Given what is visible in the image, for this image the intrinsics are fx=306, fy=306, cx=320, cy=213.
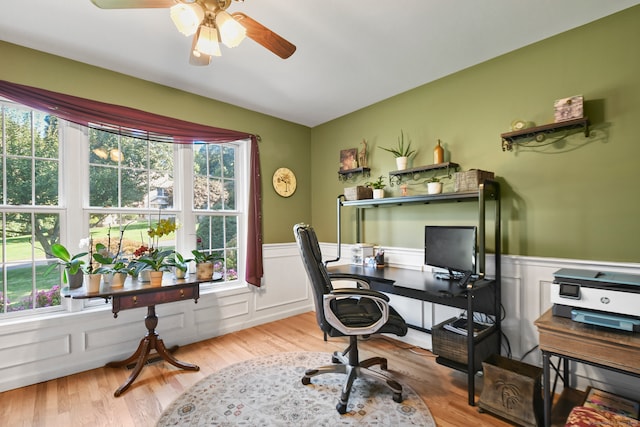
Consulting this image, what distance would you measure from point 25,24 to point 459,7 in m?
2.94

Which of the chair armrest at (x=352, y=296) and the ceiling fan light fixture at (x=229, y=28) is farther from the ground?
the ceiling fan light fixture at (x=229, y=28)

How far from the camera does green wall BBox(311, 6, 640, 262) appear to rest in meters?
2.00

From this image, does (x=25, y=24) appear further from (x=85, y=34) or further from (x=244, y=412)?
(x=244, y=412)

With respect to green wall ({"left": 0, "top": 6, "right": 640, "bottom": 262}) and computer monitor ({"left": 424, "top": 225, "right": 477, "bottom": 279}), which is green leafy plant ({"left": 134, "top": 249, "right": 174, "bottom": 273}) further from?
computer monitor ({"left": 424, "top": 225, "right": 477, "bottom": 279})

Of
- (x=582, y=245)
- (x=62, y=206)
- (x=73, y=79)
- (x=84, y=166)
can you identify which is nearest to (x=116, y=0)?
(x=73, y=79)

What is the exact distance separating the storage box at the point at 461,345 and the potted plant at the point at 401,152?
156cm

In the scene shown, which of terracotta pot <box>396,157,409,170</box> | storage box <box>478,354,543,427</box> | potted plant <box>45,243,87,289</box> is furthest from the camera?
terracotta pot <box>396,157,409,170</box>

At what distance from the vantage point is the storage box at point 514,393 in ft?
5.89

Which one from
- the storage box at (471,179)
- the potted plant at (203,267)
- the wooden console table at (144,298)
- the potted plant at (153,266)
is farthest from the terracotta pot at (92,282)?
the storage box at (471,179)

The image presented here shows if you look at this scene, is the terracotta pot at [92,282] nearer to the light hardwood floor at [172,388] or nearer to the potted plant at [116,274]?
the potted plant at [116,274]

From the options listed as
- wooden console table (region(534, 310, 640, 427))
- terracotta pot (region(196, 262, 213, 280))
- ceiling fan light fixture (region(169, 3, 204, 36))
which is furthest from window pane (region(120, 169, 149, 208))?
wooden console table (region(534, 310, 640, 427))

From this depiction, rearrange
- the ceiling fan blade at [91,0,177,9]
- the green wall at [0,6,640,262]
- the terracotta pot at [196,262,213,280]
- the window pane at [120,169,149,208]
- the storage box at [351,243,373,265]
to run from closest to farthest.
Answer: the ceiling fan blade at [91,0,177,9], the green wall at [0,6,640,262], the terracotta pot at [196,262,213,280], the window pane at [120,169,149,208], the storage box at [351,243,373,265]

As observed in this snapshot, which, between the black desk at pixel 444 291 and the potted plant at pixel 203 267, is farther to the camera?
the potted plant at pixel 203 267

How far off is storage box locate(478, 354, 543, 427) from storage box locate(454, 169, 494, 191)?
49.3 inches
